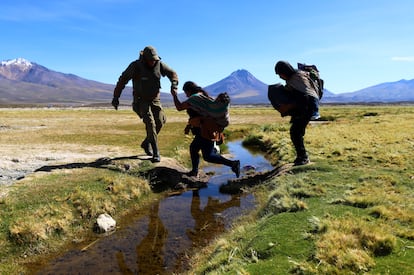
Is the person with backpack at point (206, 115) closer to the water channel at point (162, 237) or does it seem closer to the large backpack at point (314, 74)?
the water channel at point (162, 237)

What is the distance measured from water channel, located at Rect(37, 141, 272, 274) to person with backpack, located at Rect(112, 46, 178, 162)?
335cm

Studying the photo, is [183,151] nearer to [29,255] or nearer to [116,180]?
[116,180]

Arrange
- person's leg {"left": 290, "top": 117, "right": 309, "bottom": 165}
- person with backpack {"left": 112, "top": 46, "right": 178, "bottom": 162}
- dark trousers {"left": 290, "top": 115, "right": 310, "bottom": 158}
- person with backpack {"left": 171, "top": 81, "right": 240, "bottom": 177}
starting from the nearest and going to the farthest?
1. dark trousers {"left": 290, "top": 115, "right": 310, "bottom": 158}
2. person's leg {"left": 290, "top": 117, "right": 309, "bottom": 165}
3. person with backpack {"left": 171, "top": 81, "right": 240, "bottom": 177}
4. person with backpack {"left": 112, "top": 46, "right": 178, "bottom": 162}

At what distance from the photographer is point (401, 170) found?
42.4 feet

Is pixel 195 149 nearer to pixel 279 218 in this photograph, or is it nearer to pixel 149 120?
pixel 149 120

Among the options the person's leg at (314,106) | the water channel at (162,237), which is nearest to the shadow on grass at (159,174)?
the water channel at (162,237)

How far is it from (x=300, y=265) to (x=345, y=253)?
73 centimetres

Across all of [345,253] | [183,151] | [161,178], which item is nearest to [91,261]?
[345,253]

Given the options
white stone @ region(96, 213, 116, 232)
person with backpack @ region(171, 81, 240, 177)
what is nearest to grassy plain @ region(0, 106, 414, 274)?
white stone @ region(96, 213, 116, 232)

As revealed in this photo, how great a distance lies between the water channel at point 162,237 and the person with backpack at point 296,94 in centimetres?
321

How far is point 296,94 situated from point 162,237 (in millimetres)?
6299

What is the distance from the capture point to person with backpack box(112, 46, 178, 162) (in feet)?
46.0

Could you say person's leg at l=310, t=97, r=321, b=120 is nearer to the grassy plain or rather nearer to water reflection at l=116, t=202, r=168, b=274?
the grassy plain

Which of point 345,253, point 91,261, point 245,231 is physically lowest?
point 91,261
